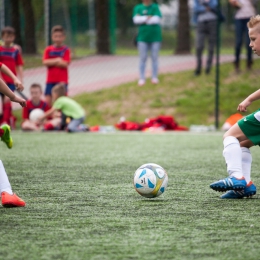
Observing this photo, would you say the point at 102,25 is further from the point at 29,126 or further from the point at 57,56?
the point at 29,126

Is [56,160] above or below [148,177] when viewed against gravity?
below

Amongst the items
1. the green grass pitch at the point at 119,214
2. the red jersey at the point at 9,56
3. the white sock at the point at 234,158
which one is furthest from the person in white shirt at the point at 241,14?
the white sock at the point at 234,158

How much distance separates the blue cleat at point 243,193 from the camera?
16.0ft

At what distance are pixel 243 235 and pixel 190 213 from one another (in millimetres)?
713

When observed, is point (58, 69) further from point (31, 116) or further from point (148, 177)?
point (148, 177)

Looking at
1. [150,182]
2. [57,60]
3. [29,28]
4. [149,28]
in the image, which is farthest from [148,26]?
[150,182]

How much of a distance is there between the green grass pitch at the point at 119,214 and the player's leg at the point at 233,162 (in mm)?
134

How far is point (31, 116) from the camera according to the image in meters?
12.3

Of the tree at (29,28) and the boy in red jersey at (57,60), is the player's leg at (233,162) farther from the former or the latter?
the tree at (29,28)

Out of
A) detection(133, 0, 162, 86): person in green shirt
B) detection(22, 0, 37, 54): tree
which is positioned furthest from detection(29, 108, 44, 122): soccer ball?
detection(22, 0, 37, 54): tree

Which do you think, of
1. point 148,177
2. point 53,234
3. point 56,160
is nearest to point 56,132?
point 56,160

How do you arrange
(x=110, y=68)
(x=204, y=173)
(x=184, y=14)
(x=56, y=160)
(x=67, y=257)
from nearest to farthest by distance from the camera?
1. (x=67, y=257)
2. (x=204, y=173)
3. (x=56, y=160)
4. (x=110, y=68)
5. (x=184, y=14)

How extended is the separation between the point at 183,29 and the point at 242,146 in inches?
581

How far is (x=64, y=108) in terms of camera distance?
39.4ft
